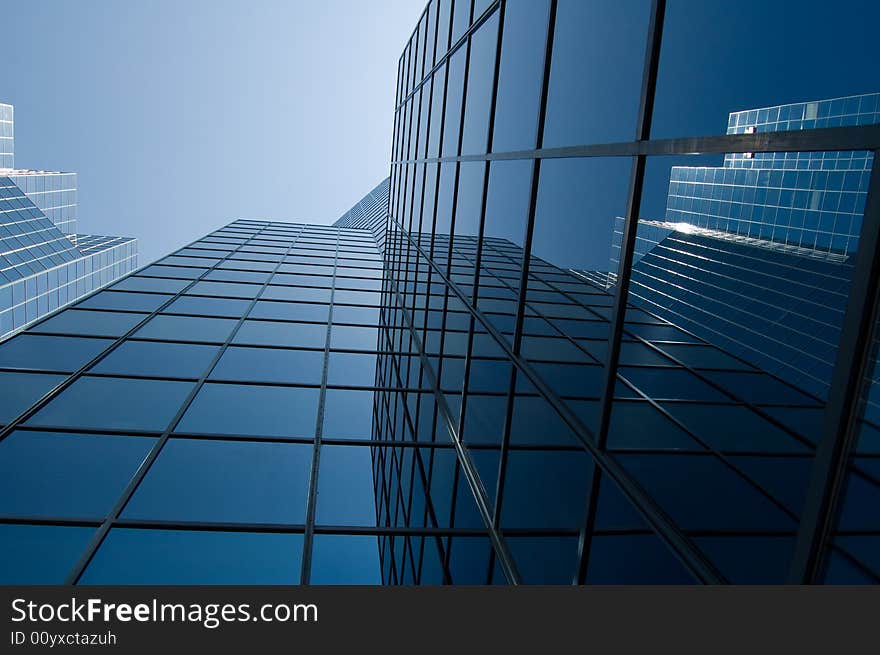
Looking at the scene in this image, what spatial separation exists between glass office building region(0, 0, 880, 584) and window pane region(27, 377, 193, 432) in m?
0.06

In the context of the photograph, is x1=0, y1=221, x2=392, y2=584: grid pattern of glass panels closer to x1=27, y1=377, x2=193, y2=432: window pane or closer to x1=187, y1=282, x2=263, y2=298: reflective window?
x1=27, y1=377, x2=193, y2=432: window pane

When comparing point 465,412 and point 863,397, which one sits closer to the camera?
point 863,397

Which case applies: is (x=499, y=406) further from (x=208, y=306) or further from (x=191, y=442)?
(x=208, y=306)

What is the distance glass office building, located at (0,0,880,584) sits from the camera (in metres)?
6.17

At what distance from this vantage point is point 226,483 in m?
9.84

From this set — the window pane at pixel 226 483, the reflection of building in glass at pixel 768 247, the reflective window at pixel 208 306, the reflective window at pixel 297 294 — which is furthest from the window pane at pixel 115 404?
the reflective window at pixel 297 294

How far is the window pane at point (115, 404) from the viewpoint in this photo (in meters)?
10.7

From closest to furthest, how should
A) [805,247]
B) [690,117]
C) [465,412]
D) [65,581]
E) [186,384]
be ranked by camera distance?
[65,581], [690,117], [465,412], [186,384], [805,247]

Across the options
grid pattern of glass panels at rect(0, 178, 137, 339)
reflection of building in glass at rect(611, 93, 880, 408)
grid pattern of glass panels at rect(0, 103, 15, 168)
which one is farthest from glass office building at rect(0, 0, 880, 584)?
grid pattern of glass panels at rect(0, 103, 15, 168)

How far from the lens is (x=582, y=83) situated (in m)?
12.8

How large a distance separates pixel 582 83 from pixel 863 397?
10.5 m

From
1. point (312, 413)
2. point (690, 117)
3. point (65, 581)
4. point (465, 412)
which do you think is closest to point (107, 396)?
point (312, 413)

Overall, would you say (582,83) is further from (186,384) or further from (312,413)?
(186,384)

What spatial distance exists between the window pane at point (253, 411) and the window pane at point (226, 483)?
474 mm
